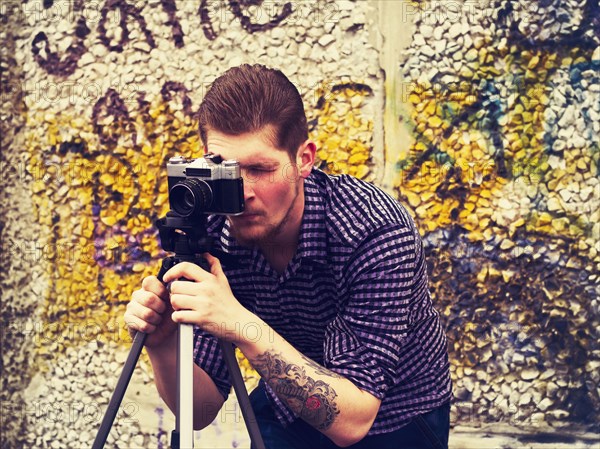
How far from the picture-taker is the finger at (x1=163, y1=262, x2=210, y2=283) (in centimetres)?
185

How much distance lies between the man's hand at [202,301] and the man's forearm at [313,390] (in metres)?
0.17

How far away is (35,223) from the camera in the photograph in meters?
3.68

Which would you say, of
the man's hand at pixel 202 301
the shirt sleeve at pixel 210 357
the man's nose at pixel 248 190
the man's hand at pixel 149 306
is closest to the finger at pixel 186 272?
the man's hand at pixel 202 301

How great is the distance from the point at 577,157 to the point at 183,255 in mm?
1840

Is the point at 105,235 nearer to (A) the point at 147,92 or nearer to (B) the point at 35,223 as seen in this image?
(B) the point at 35,223

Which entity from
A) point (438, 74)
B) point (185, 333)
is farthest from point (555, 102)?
point (185, 333)

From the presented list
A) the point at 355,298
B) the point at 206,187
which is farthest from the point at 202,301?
the point at 355,298

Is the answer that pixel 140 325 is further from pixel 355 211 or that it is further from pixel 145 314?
pixel 355 211

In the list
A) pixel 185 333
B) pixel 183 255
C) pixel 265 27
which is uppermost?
pixel 265 27

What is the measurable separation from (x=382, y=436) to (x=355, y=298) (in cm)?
46

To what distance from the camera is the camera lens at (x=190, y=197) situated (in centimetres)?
187

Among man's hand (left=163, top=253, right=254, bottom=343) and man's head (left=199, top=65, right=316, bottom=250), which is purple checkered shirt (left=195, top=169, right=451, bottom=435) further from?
man's hand (left=163, top=253, right=254, bottom=343)

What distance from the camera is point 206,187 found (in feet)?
6.22

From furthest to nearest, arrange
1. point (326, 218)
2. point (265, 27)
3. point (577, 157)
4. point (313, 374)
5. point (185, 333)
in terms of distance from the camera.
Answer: point (265, 27) < point (577, 157) < point (326, 218) < point (313, 374) < point (185, 333)
